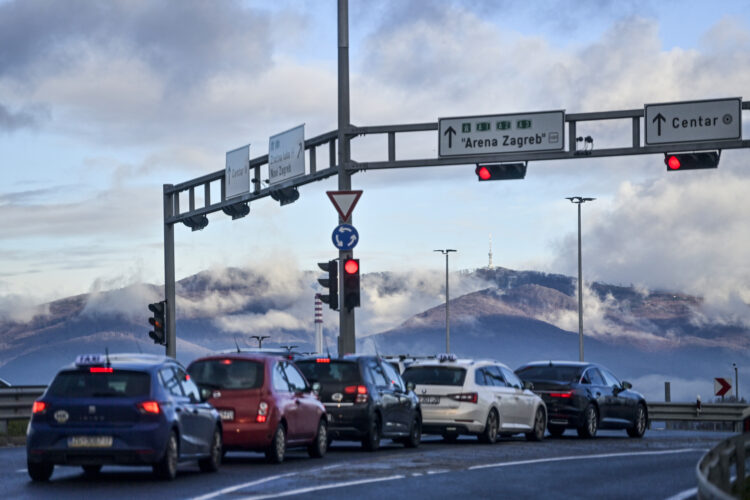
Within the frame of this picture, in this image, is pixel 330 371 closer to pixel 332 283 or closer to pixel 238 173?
pixel 332 283

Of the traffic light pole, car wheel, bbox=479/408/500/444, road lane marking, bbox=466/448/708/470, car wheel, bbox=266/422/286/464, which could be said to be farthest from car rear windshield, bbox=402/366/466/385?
the traffic light pole

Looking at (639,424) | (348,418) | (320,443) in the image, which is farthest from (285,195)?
(320,443)

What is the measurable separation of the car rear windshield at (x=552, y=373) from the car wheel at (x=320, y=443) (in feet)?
31.3

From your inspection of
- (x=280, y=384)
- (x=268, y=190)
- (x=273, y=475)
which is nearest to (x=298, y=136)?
(x=268, y=190)

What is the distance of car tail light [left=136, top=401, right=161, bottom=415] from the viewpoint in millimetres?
17438

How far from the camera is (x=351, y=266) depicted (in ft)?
95.7

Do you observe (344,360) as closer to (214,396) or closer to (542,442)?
(214,396)

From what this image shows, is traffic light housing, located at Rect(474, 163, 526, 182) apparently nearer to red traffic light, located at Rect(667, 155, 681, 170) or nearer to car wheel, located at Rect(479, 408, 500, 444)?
red traffic light, located at Rect(667, 155, 681, 170)

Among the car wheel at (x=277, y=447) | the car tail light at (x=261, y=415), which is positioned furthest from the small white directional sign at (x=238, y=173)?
the car tail light at (x=261, y=415)

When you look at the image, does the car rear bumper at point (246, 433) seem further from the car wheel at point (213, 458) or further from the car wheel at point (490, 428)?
the car wheel at point (490, 428)

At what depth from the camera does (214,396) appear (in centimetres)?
2105

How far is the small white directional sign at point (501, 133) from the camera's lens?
32219 mm

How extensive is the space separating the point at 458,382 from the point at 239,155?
1292 centimetres

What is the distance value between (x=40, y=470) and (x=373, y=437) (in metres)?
7.84
